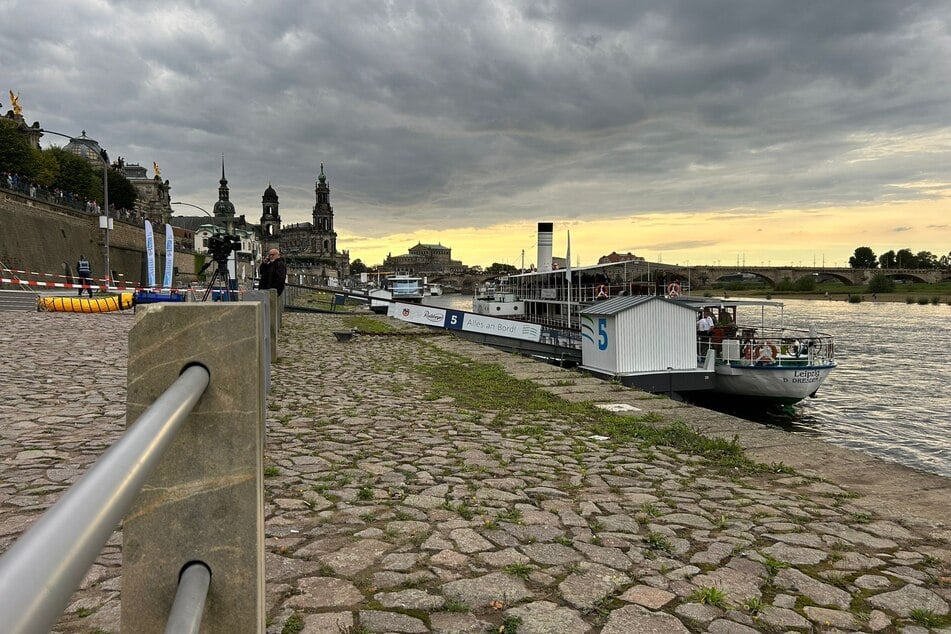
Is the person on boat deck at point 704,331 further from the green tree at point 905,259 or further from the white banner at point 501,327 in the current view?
the green tree at point 905,259

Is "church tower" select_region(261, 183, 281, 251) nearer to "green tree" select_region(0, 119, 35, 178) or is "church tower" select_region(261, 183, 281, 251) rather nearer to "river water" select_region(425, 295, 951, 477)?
"green tree" select_region(0, 119, 35, 178)

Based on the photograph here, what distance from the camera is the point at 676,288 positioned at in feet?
84.4

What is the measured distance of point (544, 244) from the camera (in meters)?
40.2

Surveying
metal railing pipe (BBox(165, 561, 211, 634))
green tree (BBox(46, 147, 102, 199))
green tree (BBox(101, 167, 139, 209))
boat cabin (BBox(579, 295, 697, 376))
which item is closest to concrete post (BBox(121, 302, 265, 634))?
metal railing pipe (BBox(165, 561, 211, 634))

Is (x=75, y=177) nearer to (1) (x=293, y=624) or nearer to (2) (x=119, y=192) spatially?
(2) (x=119, y=192)

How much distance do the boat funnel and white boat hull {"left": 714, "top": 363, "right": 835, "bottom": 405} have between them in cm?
2340

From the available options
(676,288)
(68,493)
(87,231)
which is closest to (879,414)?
(676,288)

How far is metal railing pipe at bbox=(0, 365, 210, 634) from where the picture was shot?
23.0 inches

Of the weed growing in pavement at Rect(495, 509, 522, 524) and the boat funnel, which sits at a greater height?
the boat funnel

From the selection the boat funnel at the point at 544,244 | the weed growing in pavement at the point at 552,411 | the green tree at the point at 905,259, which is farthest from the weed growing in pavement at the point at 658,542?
the green tree at the point at 905,259

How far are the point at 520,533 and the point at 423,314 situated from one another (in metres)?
21.1

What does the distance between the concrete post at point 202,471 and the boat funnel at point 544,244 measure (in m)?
39.0

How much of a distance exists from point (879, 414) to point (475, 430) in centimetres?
1508

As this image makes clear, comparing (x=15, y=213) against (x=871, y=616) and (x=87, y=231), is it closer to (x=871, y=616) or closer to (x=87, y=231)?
(x=87, y=231)
